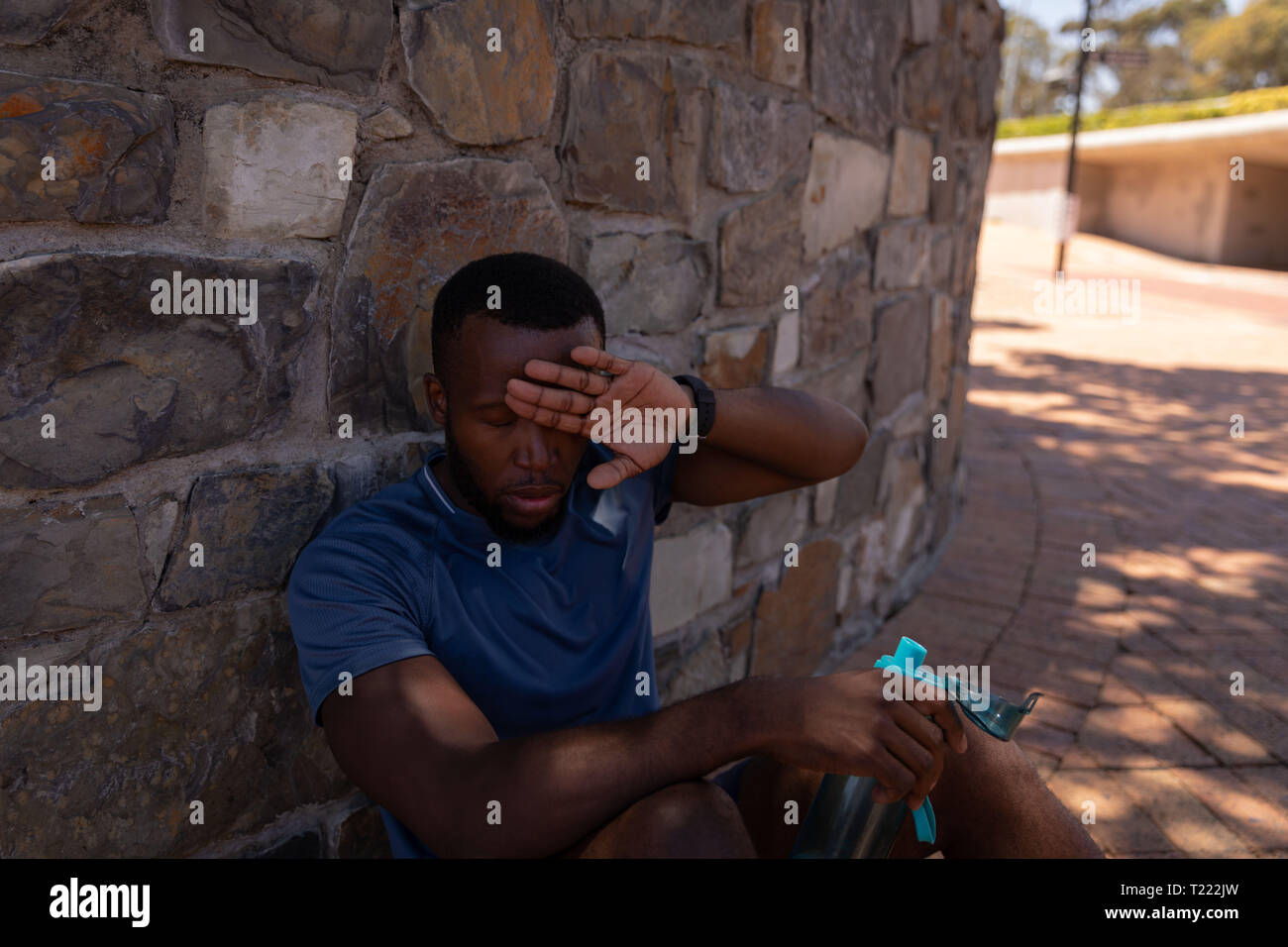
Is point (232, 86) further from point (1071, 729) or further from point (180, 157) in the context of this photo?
point (1071, 729)

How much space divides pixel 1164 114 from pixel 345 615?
2241cm

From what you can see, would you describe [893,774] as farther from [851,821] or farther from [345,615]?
[345,615]

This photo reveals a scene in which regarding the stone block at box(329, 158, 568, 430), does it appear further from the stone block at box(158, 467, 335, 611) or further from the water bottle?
the water bottle

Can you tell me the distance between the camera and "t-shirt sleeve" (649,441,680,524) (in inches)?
76.0

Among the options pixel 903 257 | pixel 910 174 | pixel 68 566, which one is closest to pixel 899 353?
pixel 903 257

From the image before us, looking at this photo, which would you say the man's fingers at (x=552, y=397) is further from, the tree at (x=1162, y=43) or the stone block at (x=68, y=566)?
the tree at (x=1162, y=43)

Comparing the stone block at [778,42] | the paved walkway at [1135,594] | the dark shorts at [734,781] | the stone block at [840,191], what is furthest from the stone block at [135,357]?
the paved walkway at [1135,594]

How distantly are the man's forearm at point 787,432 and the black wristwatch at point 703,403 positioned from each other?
17 millimetres

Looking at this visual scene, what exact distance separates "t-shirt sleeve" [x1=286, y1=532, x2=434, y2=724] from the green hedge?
48.2 feet

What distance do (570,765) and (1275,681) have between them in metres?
2.79

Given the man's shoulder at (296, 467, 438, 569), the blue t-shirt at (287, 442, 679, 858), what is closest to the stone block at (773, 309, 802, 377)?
the blue t-shirt at (287, 442, 679, 858)

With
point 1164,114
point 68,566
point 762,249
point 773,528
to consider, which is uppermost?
point 1164,114

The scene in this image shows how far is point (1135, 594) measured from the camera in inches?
149
